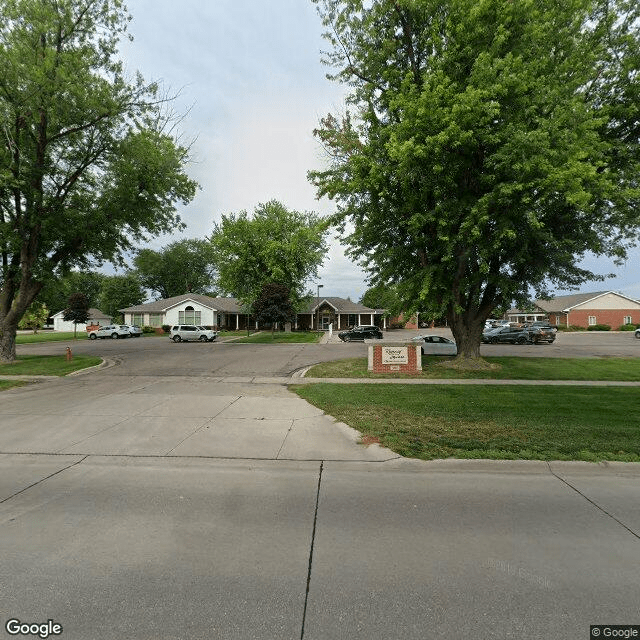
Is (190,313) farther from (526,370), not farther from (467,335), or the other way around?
(526,370)

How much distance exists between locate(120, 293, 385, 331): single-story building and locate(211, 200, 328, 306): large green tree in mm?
7062

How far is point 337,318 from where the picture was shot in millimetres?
51969

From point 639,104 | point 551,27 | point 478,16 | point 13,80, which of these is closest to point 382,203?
point 478,16

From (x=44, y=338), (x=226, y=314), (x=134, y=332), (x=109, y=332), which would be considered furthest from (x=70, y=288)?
(x=226, y=314)

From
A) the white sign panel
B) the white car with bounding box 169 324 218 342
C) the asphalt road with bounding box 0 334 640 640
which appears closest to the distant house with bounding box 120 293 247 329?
the white car with bounding box 169 324 218 342

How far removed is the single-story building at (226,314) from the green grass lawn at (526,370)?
108 ft

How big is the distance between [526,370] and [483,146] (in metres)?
9.04

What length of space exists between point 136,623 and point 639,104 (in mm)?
19600

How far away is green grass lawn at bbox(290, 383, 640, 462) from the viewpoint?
600 cm

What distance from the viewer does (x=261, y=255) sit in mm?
41625

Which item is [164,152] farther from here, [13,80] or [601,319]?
[601,319]

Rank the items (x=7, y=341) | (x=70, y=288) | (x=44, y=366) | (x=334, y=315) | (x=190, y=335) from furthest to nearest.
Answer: (x=334, y=315), (x=190, y=335), (x=70, y=288), (x=7, y=341), (x=44, y=366)

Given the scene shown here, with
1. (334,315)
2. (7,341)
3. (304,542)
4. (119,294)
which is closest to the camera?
(304,542)

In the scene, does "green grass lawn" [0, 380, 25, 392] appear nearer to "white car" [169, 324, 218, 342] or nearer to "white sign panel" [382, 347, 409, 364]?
"white sign panel" [382, 347, 409, 364]
